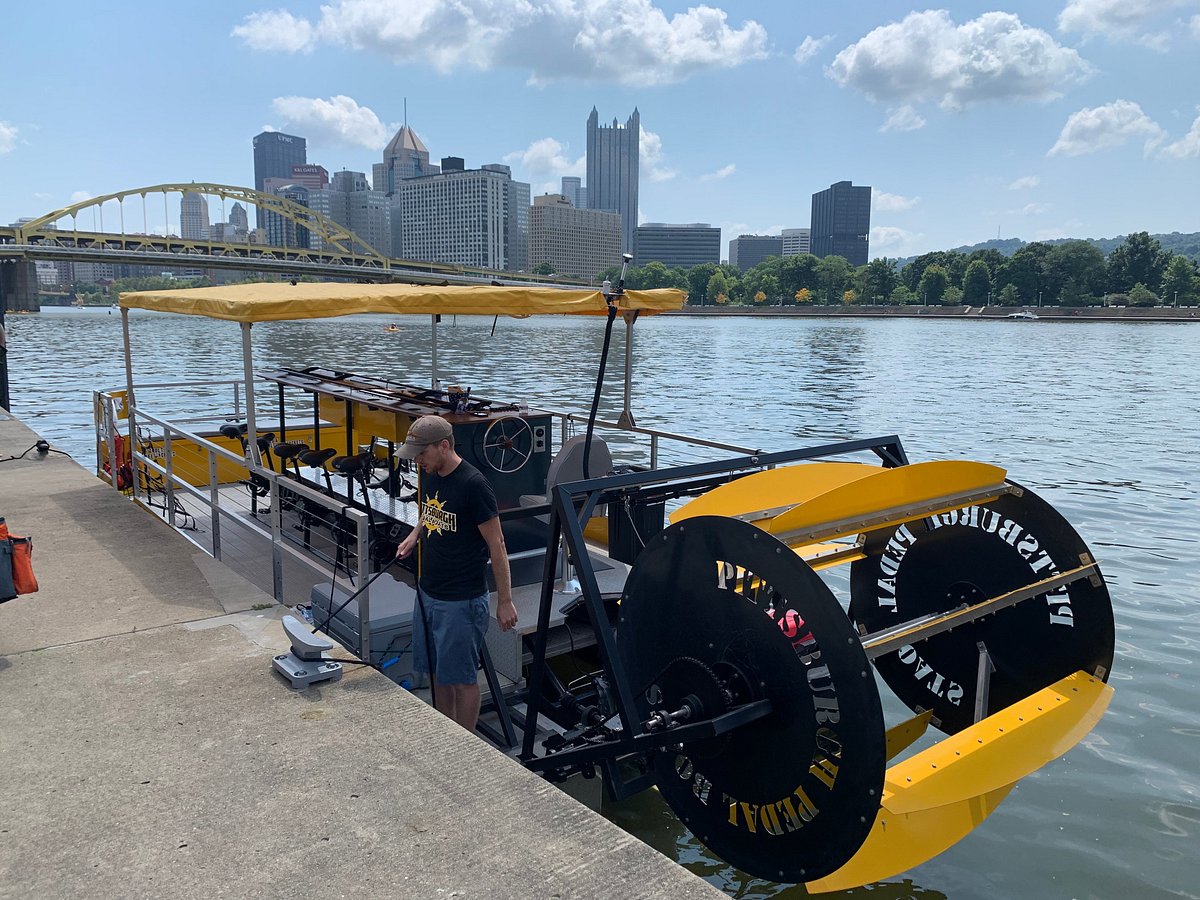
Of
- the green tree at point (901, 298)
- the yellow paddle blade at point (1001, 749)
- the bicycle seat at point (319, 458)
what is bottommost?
the yellow paddle blade at point (1001, 749)

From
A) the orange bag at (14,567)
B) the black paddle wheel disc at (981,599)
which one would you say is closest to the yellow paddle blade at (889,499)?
the black paddle wheel disc at (981,599)

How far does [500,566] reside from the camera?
4.89m

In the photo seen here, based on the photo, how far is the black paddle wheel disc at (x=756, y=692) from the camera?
3580 millimetres

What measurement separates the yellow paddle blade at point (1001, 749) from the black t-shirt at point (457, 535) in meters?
2.32

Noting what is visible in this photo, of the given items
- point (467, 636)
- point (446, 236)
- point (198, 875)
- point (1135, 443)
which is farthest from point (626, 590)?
point (446, 236)

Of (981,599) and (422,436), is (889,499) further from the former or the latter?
(422,436)

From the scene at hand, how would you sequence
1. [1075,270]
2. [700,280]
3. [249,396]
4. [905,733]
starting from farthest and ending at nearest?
[700,280]
[1075,270]
[249,396]
[905,733]

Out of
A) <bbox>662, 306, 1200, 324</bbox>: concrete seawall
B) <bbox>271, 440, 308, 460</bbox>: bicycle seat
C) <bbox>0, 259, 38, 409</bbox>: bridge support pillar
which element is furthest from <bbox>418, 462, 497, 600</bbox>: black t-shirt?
<bbox>662, 306, 1200, 324</bbox>: concrete seawall

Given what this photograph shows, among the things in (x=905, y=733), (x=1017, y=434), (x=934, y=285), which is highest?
(x=934, y=285)

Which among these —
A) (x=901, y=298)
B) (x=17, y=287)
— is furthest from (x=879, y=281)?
(x=17, y=287)

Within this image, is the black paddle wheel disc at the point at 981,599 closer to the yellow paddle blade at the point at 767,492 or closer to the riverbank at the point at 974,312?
the yellow paddle blade at the point at 767,492

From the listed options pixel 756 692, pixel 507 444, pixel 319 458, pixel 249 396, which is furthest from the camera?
pixel 319 458

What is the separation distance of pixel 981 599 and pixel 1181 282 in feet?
553

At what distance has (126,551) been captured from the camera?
7.33 metres
